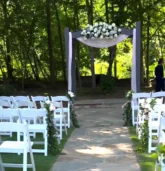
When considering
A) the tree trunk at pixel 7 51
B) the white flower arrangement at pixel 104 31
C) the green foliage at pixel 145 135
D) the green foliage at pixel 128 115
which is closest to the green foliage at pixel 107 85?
the white flower arrangement at pixel 104 31

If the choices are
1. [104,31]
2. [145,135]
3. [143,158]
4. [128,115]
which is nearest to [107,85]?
[104,31]

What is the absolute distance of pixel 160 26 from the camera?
19.6 m

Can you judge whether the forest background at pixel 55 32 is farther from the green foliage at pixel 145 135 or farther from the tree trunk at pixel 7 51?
the green foliage at pixel 145 135

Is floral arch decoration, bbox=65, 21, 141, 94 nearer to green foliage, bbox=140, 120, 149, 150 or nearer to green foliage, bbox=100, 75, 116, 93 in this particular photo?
green foliage, bbox=100, 75, 116, 93

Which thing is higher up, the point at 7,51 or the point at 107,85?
the point at 7,51

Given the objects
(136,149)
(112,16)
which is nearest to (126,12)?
(112,16)

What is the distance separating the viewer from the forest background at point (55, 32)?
17.3 m

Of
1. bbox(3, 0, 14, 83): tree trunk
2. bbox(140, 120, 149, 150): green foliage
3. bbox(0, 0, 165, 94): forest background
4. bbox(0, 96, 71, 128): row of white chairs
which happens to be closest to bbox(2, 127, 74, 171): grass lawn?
bbox(140, 120, 149, 150): green foliage

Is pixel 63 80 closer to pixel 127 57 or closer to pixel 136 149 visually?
pixel 127 57

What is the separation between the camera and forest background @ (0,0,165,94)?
17312mm

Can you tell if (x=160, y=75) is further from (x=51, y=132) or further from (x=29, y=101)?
(x=51, y=132)

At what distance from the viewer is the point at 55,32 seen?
20922 millimetres

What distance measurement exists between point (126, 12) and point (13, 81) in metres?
7.03

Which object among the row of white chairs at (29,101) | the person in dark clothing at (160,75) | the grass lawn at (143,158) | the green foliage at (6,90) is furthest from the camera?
the green foliage at (6,90)
